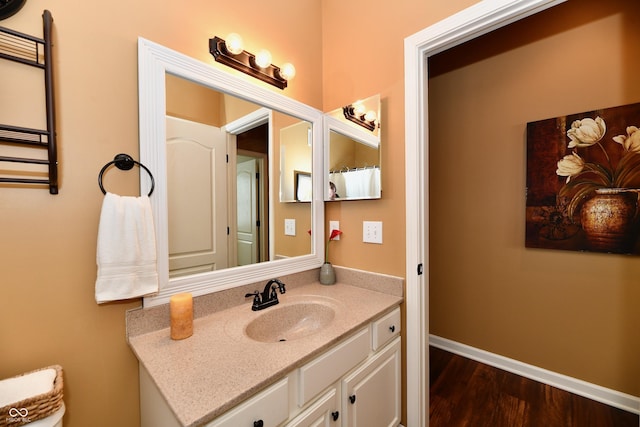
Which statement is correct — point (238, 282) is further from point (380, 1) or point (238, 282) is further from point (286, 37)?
point (380, 1)

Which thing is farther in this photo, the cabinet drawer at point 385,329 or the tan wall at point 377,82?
the tan wall at point 377,82

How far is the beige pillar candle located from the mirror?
100 centimetres

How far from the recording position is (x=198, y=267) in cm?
116

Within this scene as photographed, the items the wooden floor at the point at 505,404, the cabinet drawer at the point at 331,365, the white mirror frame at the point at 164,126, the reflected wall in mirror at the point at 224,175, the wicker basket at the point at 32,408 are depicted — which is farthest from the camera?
the wooden floor at the point at 505,404

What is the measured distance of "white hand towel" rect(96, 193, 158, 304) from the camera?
2.84ft

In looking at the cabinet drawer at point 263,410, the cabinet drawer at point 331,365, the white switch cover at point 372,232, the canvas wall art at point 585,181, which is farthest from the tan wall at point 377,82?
the canvas wall art at point 585,181

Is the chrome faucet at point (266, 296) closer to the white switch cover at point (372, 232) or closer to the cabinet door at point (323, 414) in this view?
the cabinet door at point (323, 414)

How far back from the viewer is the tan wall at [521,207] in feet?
5.42

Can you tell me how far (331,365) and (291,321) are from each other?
390mm

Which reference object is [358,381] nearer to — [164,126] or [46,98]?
[164,126]

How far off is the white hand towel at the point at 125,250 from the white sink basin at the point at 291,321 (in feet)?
1.53

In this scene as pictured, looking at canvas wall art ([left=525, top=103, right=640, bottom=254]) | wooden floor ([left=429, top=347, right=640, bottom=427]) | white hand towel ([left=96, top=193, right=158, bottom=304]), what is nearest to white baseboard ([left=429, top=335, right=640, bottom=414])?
wooden floor ([left=429, top=347, right=640, bottom=427])

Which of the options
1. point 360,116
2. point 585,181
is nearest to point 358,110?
point 360,116

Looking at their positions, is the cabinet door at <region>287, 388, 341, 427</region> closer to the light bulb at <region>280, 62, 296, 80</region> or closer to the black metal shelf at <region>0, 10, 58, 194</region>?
Answer: the black metal shelf at <region>0, 10, 58, 194</region>
